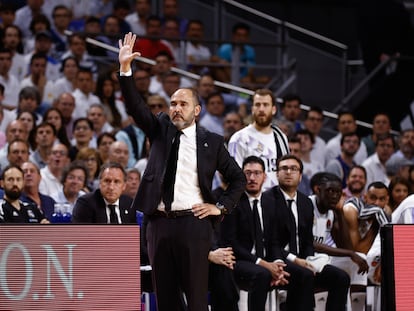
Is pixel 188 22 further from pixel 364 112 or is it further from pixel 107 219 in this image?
pixel 107 219

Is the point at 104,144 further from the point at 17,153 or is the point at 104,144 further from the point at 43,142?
the point at 17,153

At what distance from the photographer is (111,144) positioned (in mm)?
11125

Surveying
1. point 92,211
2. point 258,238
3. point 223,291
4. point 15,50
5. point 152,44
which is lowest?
point 223,291

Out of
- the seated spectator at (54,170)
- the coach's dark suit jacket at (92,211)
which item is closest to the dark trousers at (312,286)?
the coach's dark suit jacket at (92,211)

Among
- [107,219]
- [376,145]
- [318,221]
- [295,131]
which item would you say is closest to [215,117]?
[295,131]

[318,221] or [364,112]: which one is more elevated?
[364,112]

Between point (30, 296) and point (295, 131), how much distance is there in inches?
247

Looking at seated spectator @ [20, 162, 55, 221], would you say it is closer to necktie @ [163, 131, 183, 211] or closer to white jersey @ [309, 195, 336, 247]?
white jersey @ [309, 195, 336, 247]

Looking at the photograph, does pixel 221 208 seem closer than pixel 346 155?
Yes

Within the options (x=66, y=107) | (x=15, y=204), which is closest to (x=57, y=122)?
(x=66, y=107)

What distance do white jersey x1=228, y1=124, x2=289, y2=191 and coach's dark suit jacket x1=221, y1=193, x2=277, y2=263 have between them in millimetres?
529

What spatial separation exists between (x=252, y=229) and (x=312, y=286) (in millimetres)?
693

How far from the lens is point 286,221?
904cm

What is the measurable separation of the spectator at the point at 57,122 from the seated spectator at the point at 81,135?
14 cm
